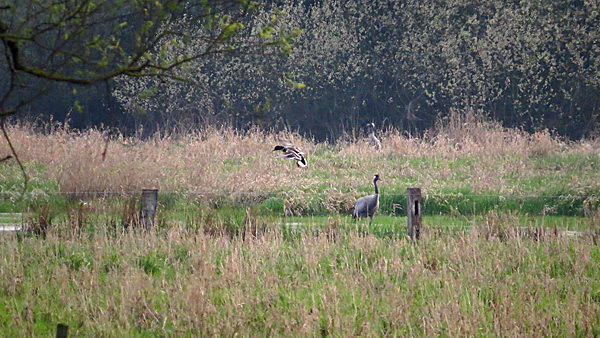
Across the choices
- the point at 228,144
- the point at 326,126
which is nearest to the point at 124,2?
the point at 228,144

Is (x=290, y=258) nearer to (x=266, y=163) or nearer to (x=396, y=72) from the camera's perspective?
(x=266, y=163)

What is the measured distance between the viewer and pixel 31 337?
8.89 metres

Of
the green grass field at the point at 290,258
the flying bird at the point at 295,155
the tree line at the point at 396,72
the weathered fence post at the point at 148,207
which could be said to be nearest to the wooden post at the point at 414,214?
the green grass field at the point at 290,258

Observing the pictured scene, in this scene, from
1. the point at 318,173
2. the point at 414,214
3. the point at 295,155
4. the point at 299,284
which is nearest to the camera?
Answer: the point at 299,284

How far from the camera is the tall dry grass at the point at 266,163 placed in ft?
62.6

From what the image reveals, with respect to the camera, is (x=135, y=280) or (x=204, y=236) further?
(x=204, y=236)

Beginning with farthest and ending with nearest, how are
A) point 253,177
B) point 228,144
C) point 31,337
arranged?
point 228,144
point 253,177
point 31,337

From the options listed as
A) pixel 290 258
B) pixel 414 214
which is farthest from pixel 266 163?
pixel 290 258

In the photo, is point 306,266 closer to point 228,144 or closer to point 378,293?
point 378,293

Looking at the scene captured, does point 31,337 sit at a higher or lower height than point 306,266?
lower

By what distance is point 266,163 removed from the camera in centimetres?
2328

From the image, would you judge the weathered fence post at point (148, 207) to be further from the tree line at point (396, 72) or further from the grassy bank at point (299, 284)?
the tree line at point (396, 72)

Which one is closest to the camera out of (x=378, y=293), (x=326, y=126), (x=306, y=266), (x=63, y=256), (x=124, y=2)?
(x=124, y=2)

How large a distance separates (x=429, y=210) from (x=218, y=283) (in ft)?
26.9
